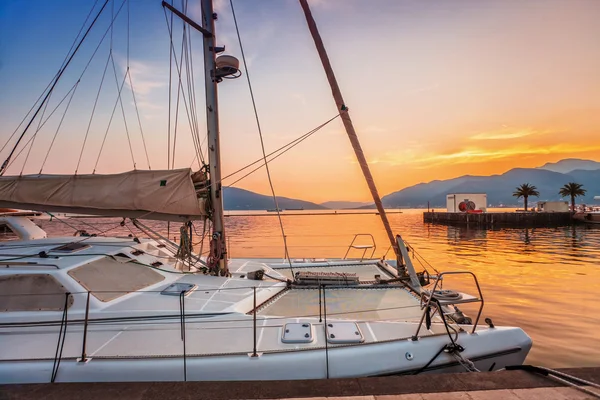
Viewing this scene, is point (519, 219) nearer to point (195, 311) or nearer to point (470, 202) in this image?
point (470, 202)

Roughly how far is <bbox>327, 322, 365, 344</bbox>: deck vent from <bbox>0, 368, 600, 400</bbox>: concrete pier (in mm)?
911

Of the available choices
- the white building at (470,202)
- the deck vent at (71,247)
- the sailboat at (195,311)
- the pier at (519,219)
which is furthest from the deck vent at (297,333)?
the white building at (470,202)

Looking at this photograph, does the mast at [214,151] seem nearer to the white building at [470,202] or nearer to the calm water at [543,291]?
the calm water at [543,291]

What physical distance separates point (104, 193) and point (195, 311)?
3.61 m

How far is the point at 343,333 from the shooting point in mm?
4355

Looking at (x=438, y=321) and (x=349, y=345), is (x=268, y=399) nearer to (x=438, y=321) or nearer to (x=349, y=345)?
(x=349, y=345)

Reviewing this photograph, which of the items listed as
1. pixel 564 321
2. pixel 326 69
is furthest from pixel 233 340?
pixel 564 321

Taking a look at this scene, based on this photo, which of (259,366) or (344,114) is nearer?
(259,366)

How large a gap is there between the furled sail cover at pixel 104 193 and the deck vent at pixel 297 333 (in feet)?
12.1

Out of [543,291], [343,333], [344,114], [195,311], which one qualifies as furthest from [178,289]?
[543,291]

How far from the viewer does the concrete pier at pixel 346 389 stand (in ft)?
9.42

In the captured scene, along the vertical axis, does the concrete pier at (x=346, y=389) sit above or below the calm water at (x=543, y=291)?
above

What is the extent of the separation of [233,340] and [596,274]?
58.6ft

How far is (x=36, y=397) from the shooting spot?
301cm
